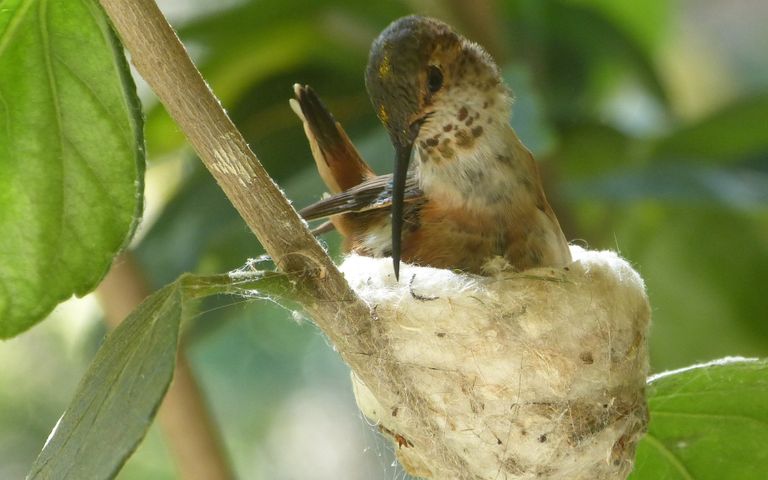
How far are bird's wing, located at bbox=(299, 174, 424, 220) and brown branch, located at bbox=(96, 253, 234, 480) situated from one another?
32 cm

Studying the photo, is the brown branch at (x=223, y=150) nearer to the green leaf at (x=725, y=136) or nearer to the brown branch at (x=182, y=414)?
the brown branch at (x=182, y=414)

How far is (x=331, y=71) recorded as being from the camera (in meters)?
2.02

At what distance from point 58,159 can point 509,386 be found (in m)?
0.52

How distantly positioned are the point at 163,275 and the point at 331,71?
62cm

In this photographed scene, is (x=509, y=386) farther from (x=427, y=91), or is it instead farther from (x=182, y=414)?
(x=182, y=414)

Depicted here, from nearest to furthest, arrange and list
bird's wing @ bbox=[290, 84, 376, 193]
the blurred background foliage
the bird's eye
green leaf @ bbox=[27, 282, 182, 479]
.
A: green leaf @ bbox=[27, 282, 182, 479] → the bird's eye → bird's wing @ bbox=[290, 84, 376, 193] → the blurred background foliage

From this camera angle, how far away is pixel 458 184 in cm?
127

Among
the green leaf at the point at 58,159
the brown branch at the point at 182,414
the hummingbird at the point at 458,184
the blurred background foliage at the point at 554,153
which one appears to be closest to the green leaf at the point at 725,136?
the blurred background foliage at the point at 554,153

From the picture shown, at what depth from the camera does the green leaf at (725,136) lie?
1.94 meters

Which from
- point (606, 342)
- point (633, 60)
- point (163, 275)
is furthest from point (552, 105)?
point (606, 342)

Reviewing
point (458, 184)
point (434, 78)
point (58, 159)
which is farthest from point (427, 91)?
point (58, 159)

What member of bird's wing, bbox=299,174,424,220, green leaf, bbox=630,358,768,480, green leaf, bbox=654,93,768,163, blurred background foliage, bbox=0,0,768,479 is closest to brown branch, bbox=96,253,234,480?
blurred background foliage, bbox=0,0,768,479

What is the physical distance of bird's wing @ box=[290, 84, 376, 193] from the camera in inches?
51.3

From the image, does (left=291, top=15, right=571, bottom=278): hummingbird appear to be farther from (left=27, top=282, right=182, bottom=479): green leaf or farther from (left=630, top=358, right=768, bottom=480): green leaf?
(left=27, top=282, right=182, bottom=479): green leaf
